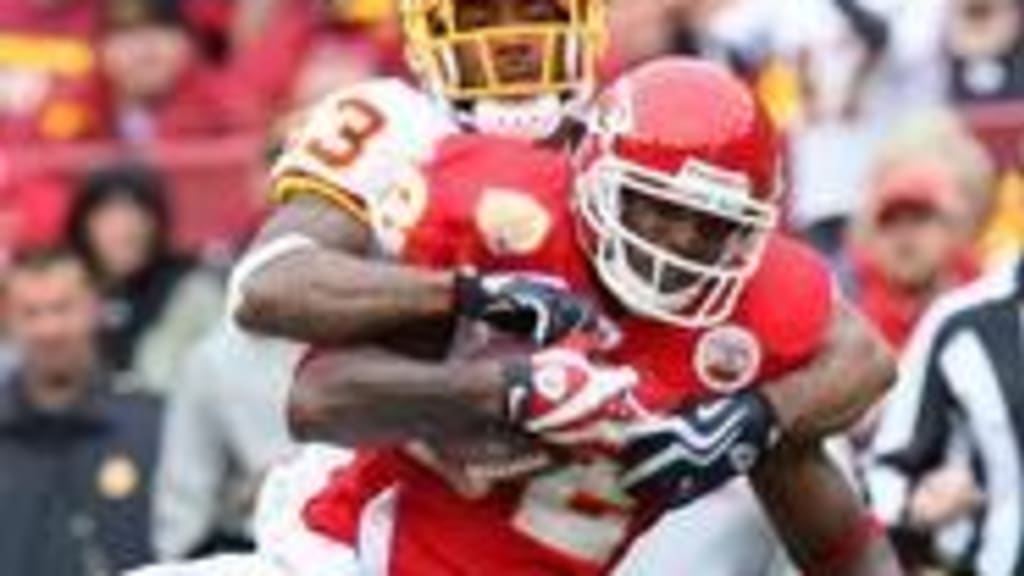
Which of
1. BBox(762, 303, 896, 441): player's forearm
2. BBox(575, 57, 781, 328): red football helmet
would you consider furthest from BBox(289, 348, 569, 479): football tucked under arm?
BBox(762, 303, 896, 441): player's forearm

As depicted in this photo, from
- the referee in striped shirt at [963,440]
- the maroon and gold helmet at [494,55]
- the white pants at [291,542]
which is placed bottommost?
the referee in striped shirt at [963,440]

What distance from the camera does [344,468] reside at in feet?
22.7

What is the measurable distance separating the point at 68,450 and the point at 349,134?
4.06m

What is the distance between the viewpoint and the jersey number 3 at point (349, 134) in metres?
6.61

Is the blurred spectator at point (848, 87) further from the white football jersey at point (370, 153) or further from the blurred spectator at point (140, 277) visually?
the white football jersey at point (370, 153)

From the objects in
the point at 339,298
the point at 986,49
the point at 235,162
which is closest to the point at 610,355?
the point at 339,298

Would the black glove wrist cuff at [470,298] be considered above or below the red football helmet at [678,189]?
below

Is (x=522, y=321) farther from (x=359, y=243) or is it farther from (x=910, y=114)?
(x=910, y=114)

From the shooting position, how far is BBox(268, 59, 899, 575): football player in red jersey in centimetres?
637

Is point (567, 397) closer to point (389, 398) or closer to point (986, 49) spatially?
point (389, 398)

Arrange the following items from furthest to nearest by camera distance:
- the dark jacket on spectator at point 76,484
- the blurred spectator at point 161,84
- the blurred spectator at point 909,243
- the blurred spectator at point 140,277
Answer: the blurred spectator at point 161,84 < the blurred spectator at point 140,277 < the dark jacket on spectator at point 76,484 < the blurred spectator at point 909,243

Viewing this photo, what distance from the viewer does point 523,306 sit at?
639 cm

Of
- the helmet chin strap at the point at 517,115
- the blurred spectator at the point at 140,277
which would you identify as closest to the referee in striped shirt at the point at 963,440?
the helmet chin strap at the point at 517,115

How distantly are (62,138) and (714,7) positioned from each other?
2.08 meters
